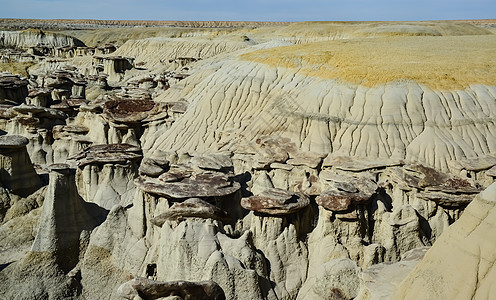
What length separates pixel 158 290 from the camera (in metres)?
8.98

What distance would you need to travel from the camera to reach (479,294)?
22.2 ft

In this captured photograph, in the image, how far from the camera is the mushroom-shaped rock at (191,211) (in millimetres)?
12812

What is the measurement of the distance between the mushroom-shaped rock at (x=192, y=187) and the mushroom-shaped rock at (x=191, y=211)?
0.56 meters

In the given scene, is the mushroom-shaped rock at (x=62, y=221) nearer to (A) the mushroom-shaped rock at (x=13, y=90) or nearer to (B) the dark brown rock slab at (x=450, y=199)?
(B) the dark brown rock slab at (x=450, y=199)

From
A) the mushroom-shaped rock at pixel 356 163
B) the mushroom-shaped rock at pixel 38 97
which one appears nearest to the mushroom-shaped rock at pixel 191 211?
the mushroom-shaped rock at pixel 356 163

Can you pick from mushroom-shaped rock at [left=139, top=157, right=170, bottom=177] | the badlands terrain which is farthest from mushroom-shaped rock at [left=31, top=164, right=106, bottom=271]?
mushroom-shaped rock at [left=139, top=157, right=170, bottom=177]

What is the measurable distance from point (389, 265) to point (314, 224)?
5374 millimetres

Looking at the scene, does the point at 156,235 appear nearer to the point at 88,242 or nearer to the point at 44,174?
the point at 88,242

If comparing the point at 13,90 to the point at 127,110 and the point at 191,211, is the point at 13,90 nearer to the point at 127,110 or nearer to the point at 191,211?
the point at 127,110

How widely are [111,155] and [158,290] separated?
9.28 metres

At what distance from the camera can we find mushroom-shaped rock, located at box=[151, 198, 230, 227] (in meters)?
12.8

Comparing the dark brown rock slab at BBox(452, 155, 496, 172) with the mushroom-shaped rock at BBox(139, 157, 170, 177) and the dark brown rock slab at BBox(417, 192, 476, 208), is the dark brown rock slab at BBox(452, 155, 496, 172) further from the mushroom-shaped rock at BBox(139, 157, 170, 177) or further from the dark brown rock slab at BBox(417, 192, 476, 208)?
the mushroom-shaped rock at BBox(139, 157, 170, 177)

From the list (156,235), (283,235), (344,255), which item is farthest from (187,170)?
(344,255)

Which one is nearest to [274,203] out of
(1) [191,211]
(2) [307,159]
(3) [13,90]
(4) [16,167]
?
(1) [191,211]
